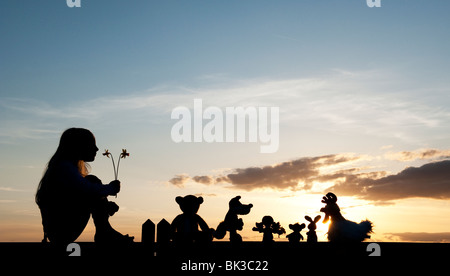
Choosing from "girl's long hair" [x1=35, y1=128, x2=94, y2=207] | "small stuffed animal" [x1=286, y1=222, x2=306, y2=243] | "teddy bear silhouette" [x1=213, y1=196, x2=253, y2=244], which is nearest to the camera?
"girl's long hair" [x1=35, y1=128, x2=94, y2=207]

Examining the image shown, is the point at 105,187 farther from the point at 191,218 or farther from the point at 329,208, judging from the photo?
the point at 329,208

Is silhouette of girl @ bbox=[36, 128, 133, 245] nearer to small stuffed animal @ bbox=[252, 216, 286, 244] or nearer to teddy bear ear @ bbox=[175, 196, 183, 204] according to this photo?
teddy bear ear @ bbox=[175, 196, 183, 204]

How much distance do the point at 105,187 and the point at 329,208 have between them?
6.06 meters

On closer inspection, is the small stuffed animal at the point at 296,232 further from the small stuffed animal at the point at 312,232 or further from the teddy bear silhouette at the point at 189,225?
the teddy bear silhouette at the point at 189,225

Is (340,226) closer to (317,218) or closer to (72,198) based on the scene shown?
(317,218)

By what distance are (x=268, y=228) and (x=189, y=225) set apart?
2034mm

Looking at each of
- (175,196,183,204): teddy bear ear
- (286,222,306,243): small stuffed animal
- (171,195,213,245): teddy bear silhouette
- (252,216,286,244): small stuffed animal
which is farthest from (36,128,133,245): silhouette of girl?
(286,222,306,243): small stuffed animal

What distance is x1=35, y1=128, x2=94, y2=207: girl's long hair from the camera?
21.7ft

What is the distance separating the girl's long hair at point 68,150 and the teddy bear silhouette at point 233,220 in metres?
3.01

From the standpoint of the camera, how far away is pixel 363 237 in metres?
10.3

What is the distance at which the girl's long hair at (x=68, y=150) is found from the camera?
6.60m

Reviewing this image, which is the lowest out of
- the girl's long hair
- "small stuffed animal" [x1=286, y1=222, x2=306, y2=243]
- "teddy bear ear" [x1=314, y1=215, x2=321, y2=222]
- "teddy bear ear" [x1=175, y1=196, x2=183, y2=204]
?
"small stuffed animal" [x1=286, y1=222, x2=306, y2=243]

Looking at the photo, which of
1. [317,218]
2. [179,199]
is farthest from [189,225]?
[317,218]
